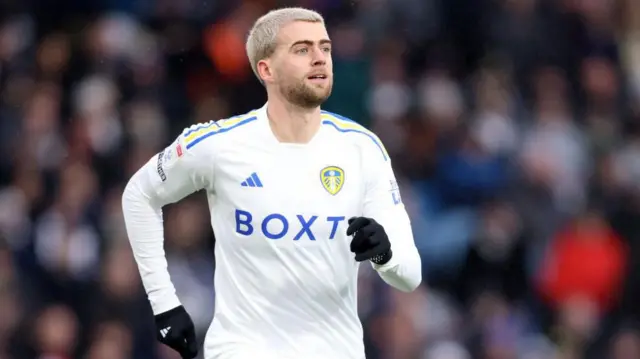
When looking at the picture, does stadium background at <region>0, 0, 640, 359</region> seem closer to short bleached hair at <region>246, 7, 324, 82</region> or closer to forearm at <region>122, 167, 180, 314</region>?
forearm at <region>122, 167, 180, 314</region>

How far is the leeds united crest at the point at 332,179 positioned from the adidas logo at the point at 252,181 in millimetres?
312

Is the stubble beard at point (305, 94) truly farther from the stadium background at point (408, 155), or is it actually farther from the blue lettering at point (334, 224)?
the stadium background at point (408, 155)

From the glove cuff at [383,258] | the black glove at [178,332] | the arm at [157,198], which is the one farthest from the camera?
the black glove at [178,332]

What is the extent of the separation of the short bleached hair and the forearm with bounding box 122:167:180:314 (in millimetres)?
853

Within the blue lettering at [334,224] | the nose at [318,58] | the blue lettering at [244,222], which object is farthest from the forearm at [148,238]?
the nose at [318,58]

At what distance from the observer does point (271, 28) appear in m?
7.82

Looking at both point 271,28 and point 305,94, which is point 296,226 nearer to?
point 305,94

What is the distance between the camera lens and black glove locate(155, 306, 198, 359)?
26.0 ft

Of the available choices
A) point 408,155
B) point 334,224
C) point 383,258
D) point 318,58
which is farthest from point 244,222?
point 408,155

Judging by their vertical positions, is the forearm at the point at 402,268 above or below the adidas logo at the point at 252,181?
below

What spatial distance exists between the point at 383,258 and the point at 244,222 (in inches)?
30.8

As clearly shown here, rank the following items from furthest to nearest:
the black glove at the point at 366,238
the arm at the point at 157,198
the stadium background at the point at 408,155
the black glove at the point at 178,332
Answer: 1. the stadium background at the point at 408,155
2. the black glove at the point at 178,332
3. the arm at the point at 157,198
4. the black glove at the point at 366,238

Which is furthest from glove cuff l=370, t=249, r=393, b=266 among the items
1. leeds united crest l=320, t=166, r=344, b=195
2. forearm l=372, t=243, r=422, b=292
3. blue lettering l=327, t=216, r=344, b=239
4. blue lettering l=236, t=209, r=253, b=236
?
blue lettering l=236, t=209, r=253, b=236

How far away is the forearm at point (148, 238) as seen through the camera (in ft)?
26.2
